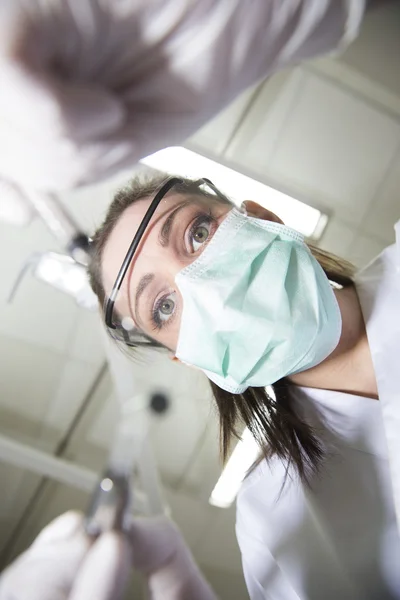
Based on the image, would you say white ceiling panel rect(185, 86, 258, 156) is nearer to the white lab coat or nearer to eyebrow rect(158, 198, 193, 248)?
eyebrow rect(158, 198, 193, 248)

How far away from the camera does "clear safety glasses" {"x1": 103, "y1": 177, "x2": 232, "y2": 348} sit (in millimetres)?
791

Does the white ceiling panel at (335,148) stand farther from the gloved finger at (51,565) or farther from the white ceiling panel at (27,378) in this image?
the gloved finger at (51,565)

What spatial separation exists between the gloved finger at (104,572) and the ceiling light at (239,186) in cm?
54

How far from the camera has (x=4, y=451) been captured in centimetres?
121

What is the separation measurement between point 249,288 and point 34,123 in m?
0.40

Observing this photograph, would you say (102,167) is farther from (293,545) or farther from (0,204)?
(293,545)

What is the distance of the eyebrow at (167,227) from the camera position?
0.77 meters

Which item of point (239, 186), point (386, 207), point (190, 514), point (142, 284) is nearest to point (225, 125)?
point (239, 186)

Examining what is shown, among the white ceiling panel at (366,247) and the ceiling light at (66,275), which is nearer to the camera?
the ceiling light at (66,275)

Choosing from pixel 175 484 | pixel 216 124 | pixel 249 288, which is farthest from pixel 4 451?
pixel 216 124

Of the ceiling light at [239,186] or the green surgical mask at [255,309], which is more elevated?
the ceiling light at [239,186]

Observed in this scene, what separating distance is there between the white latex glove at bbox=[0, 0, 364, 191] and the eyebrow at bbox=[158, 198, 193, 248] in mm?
184

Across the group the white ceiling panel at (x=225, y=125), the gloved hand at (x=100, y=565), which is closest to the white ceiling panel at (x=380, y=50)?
the white ceiling panel at (x=225, y=125)

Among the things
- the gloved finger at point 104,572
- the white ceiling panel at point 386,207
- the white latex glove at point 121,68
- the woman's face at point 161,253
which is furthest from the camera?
the white ceiling panel at point 386,207
